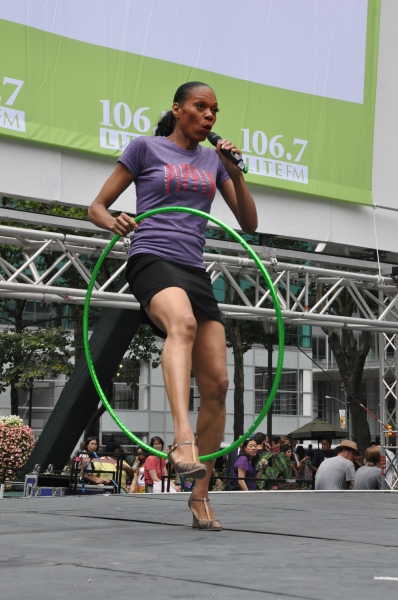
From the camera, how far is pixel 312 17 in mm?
11070

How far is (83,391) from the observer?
47.4 ft

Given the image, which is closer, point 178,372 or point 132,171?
point 178,372

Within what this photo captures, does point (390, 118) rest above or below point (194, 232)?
above

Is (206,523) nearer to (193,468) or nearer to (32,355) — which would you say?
(193,468)

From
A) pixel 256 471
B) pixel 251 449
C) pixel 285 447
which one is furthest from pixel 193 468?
pixel 285 447

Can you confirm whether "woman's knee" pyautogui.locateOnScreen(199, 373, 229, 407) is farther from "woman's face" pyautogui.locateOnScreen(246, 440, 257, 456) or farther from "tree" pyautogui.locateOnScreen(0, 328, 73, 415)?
"tree" pyautogui.locateOnScreen(0, 328, 73, 415)

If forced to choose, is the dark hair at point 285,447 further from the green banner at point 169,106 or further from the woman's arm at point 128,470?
the green banner at point 169,106

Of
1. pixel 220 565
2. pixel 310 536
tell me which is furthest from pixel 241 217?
pixel 220 565

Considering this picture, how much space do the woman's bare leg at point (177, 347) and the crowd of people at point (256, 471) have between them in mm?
6047

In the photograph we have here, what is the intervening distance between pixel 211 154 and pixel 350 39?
8058 millimetres

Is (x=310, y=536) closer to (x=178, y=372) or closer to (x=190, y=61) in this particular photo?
(x=178, y=372)

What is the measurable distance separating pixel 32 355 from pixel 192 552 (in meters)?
23.1

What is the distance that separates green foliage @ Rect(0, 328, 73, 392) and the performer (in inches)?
797

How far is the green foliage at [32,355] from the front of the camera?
79.6 feet
